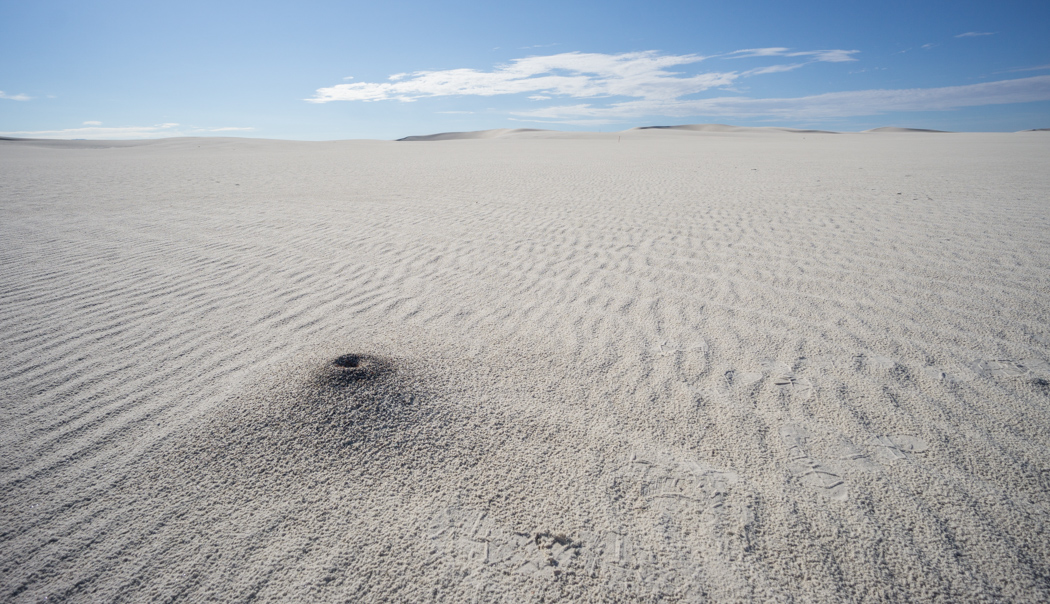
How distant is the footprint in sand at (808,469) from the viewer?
203 cm

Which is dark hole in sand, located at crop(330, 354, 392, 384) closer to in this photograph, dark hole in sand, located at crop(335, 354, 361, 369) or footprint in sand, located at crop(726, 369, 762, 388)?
dark hole in sand, located at crop(335, 354, 361, 369)

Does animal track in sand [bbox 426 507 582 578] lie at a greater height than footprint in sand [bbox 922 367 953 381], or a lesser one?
lesser

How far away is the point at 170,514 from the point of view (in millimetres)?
1979

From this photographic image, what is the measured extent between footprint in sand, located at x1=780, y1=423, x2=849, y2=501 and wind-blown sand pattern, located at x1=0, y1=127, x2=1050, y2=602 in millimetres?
15

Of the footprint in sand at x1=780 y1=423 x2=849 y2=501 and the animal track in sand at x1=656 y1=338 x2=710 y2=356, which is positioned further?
the animal track in sand at x1=656 y1=338 x2=710 y2=356

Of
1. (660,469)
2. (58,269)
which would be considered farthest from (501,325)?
(58,269)

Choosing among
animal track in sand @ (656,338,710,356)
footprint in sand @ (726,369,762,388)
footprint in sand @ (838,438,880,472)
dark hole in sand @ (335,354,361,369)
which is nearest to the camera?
footprint in sand @ (838,438,880,472)

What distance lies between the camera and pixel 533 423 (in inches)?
99.2

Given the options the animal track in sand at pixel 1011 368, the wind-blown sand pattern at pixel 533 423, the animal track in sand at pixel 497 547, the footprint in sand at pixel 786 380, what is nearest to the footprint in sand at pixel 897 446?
the wind-blown sand pattern at pixel 533 423

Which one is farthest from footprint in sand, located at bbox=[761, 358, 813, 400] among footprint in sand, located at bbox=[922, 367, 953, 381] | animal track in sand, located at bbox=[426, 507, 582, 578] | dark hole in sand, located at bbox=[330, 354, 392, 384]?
dark hole in sand, located at bbox=[330, 354, 392, 384]

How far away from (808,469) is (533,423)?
1.32 meters

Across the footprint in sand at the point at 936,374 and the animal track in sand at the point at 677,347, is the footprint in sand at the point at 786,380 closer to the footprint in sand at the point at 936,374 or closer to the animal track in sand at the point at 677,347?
the animal track in sand at the point at 677,347

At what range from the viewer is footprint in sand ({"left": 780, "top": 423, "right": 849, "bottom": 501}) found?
2027 millimetres

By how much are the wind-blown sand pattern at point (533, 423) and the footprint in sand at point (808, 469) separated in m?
0.01
